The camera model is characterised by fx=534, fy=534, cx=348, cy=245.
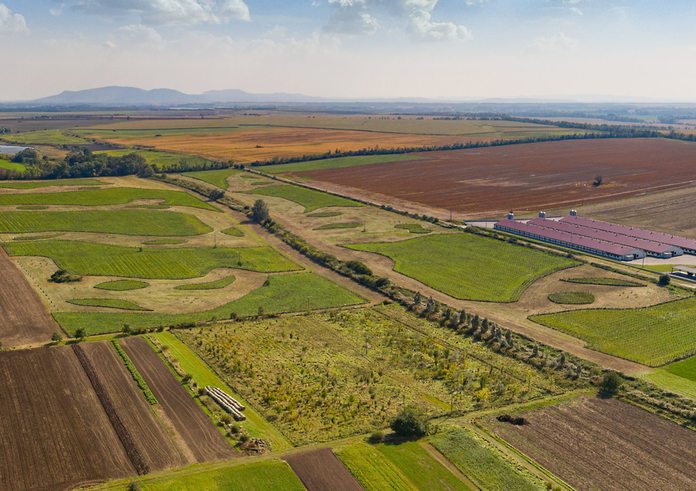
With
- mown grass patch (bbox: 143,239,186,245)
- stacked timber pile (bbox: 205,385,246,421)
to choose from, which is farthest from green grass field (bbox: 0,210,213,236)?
stacked timber pile (bbox: 205,385,246,421)

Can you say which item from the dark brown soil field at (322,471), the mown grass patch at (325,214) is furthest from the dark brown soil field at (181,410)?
the mown grass patch at (325,214)

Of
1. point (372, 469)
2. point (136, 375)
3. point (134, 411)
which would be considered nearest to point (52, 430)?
point (134, 411)

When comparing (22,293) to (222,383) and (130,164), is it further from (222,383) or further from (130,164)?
(130,164)

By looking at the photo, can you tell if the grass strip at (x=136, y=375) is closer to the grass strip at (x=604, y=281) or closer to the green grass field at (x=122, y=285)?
the green grass field at (x=122, y=285)

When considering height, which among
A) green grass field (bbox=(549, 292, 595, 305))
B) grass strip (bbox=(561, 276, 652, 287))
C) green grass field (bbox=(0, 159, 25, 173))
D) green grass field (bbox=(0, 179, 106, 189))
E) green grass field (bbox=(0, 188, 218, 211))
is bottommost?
green grass field (bbox=(549, 292, 595, 305))

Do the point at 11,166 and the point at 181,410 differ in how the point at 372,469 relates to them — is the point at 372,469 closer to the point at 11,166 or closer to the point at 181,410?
the point at 181,410

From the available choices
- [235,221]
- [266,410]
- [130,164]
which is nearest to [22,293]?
[266,410]

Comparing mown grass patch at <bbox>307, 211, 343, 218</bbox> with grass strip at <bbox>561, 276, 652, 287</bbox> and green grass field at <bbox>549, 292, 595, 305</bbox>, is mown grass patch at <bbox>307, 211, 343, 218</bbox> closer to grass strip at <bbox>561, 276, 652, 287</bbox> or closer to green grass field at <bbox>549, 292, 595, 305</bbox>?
grass strip at <bbox>561, 276, 652, 287</bbox>
